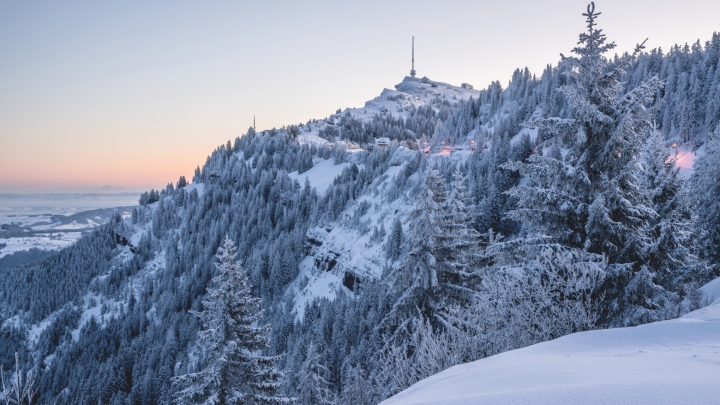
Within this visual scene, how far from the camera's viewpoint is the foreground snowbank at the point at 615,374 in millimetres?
2955

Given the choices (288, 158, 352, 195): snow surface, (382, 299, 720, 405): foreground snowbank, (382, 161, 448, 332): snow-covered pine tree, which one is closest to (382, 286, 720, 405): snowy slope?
(382, 299, 720, 405): foreground snowbank

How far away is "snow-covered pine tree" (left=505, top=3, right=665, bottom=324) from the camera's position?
387 inches

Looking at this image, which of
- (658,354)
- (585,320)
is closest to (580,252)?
(585,320)

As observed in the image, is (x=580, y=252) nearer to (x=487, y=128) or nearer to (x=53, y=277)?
(x=487, y=128)

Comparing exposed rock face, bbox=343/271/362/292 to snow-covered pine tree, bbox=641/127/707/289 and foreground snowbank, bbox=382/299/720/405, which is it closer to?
snow-covered pine tree, bbox=641/127/707/289

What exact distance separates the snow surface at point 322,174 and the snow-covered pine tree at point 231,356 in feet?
230

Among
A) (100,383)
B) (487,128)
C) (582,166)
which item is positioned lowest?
(100,383)

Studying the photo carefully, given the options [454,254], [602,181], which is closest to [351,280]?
[454,254]

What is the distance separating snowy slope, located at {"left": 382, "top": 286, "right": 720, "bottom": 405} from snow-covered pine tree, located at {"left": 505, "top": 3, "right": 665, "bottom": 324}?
150 inches

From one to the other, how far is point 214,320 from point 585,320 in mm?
11668

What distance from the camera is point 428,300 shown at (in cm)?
1460

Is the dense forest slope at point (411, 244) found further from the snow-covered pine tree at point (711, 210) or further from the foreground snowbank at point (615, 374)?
the foreground snowbank at point (615, 374)

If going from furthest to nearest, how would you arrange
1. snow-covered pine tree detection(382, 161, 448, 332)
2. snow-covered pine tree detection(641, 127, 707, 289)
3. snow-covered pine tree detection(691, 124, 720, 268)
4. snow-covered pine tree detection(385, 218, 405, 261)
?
1. snow-covered pine tree detection(385, 218, 405, 261)
2. snow-covered pine tree detection(691, 124, 720, 268)
3. snow-covered pine tree detection(382, 161, 448, 332)
4. snow-covered pine tree detection(641, 127, 707, 289)

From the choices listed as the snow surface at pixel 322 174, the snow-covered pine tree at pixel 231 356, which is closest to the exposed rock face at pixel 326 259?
the snow surface at pixel 322 174
